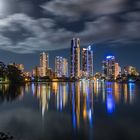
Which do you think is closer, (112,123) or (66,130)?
(66,130)

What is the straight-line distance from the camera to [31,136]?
2697cm

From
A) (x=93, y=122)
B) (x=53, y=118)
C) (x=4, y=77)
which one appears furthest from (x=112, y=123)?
(x=4, y=77)

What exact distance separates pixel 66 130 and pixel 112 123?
24.8 ft

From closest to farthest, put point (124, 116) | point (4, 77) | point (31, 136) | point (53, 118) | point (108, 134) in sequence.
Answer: point (31, 136) < point (108, 134) < point (53, 118) < point (124, 116) < point (4, 77)

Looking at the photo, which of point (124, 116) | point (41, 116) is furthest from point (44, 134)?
point (124, 116)

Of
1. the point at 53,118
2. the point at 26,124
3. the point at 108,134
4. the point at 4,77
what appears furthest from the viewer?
the point at 4,77

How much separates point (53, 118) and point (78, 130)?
357 inches

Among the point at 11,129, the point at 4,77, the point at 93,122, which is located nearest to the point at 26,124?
the point at 11,129

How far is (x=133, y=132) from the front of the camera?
29.9m

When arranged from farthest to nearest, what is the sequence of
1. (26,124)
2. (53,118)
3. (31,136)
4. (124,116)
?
(124,116)
(53,118)
(26,124)
(31,136)

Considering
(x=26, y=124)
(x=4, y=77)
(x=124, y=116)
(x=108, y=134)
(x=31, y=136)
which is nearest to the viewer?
(x=31, y=136)

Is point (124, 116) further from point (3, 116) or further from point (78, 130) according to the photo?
point (3, 116)

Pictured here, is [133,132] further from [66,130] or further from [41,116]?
[41,116]

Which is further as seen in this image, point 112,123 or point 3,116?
point 3,116
